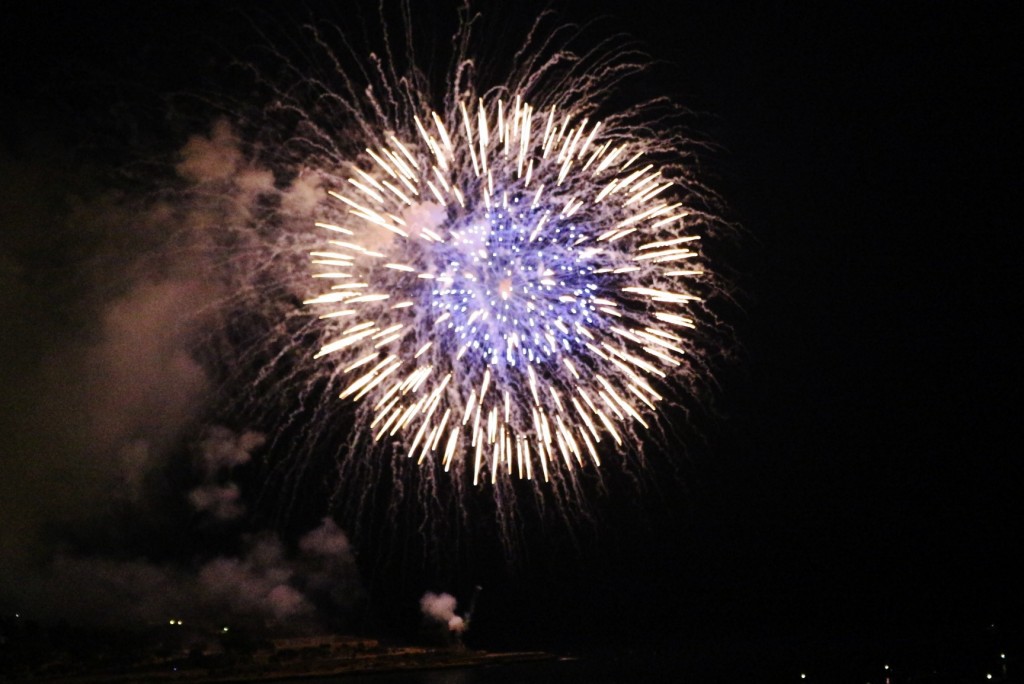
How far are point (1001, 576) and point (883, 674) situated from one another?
19.5m

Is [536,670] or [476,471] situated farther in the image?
[536,670]

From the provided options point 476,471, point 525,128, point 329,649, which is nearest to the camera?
point 525,128

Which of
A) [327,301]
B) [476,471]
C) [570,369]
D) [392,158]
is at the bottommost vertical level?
[476,471]

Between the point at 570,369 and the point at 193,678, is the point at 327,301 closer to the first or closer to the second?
the point at 570,369

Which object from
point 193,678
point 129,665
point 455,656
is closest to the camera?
point 193,678

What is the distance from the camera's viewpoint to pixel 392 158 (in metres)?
17.1

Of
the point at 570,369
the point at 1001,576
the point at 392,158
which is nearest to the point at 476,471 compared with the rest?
the point at 570,369

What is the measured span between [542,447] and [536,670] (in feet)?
160

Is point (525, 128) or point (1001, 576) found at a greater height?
point (525, 128)

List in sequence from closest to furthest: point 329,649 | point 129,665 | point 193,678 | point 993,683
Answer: point 993,683, point 193,678, point 129,665, point 329,649

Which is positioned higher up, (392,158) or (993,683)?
(392,158)

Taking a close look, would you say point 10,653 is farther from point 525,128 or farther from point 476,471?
point 525,128

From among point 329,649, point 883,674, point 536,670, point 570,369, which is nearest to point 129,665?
point 329,649

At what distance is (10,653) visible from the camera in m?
53.1
